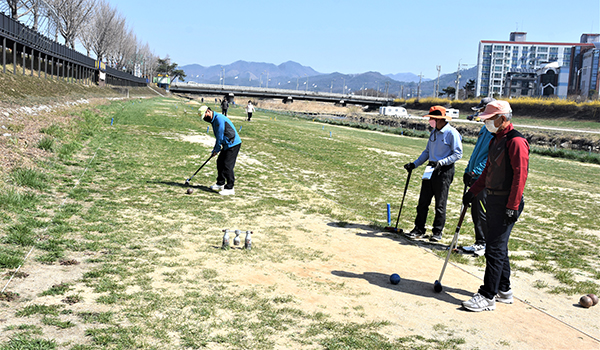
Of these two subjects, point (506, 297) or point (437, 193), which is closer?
point (506, 297)

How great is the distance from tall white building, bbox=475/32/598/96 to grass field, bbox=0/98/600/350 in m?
161

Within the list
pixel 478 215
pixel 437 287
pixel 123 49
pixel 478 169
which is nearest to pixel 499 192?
pixel 437 287

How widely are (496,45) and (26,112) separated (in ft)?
567

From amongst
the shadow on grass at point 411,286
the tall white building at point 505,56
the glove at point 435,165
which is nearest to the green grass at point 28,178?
the shadow on grass at point 411,286

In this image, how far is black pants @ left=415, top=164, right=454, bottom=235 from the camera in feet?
29.8

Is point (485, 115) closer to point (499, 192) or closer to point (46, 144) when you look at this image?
point (499, 192)

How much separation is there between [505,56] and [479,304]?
178966mm

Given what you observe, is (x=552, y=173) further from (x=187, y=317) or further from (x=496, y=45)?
(x=496, y=45)

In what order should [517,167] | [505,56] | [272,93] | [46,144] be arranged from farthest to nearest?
[505,56], [272,93], [46,144], [517,167]

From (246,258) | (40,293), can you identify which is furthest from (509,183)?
(40,293)

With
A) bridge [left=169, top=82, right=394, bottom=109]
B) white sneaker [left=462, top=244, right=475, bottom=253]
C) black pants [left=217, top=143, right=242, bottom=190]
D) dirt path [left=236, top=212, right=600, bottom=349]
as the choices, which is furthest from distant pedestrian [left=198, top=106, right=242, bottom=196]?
bridge [left=169, top=82, right=394, bottom=109]

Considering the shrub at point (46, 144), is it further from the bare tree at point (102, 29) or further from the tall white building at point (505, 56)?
the tall white building at point (505, 56)

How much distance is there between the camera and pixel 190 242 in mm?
7984

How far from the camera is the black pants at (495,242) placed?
6.01m
